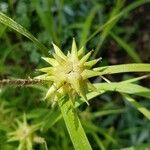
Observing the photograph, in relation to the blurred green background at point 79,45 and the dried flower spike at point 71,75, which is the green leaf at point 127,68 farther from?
the blurred green background at point 79,45

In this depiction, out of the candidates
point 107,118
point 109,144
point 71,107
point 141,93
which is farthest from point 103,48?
point 71,107

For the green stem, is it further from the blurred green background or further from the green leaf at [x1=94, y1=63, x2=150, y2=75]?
the blurred green background

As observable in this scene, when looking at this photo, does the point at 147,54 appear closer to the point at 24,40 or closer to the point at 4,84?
the point at 24,40

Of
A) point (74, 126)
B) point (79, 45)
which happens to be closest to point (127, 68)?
point (74, 126)

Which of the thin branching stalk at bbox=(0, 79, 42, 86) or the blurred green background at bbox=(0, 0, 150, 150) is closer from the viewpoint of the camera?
the thin branching stalk at bbox=(0, 79, 42, 86)

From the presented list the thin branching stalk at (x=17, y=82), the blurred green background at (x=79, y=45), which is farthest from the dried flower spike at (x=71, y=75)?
the blurred green background at (x=79, y=45)

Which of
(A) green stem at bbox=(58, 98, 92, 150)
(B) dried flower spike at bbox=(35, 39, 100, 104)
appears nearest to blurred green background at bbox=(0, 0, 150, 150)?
(A) green stem at bbox=(58, 98, 92, 150)
